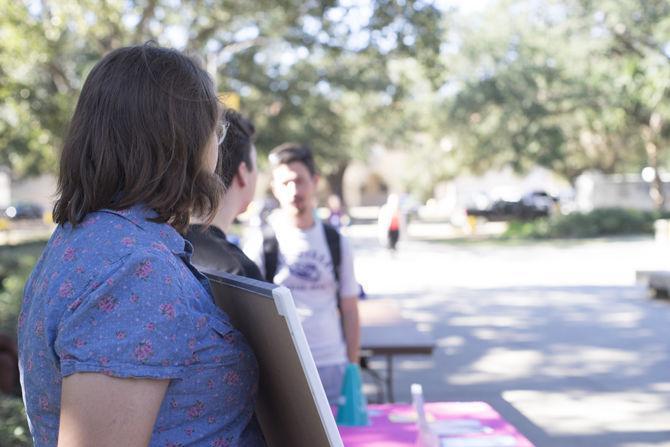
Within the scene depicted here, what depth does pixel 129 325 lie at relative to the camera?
124 cm

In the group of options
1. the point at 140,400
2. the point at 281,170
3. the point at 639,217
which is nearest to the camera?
the point at 140,400

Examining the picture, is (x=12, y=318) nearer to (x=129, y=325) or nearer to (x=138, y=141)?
(x=138, y=141)

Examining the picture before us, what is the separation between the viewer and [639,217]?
30.3 m

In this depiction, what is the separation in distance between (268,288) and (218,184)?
0.95 ft

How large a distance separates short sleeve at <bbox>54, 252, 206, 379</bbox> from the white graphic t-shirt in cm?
277

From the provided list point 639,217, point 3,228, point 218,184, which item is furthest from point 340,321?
point 3,228

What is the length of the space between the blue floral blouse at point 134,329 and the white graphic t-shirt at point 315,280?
8.49ft

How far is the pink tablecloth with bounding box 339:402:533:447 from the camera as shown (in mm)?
2803

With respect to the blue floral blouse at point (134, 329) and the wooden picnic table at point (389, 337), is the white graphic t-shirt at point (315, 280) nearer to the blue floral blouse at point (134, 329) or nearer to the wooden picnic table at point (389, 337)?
the wooden picnic table at point (389, 337)

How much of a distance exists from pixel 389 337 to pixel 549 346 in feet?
12.9

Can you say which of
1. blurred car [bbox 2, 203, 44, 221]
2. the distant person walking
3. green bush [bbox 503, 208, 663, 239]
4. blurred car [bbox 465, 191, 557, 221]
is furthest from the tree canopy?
blurred car [bbox 2, 203, 44, 221]

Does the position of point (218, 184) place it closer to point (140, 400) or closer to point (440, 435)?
point (140, 400)

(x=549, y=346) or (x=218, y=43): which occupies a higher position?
(x=218, y=43)

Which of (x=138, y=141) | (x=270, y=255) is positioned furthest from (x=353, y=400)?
(x=138, y=141)
